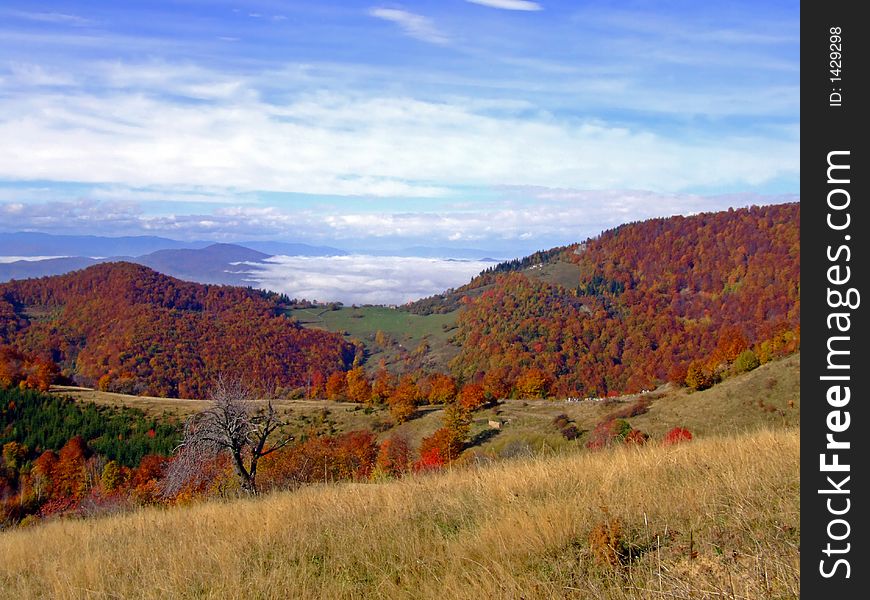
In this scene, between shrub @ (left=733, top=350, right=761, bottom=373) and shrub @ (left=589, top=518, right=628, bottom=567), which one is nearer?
shrub @ (left=589, top=518, right=628, bottom=567)

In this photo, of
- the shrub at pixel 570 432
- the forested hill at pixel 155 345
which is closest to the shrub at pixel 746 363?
the shrub at pixel 570 432

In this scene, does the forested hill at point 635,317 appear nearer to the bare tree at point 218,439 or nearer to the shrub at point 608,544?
the bare tree at point 218,439

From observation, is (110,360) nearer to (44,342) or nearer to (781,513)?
(44,342)

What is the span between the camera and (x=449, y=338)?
581 ft

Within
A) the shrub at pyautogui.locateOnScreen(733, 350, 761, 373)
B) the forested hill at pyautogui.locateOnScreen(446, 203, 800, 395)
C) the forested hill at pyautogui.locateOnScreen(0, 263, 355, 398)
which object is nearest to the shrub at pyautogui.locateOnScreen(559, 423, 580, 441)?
the shrub at pyautogui.locateOnScreen(733, 350, 761, 373)

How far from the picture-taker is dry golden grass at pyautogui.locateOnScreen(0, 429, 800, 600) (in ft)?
12.7

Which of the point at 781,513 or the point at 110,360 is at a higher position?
the point at 781,513

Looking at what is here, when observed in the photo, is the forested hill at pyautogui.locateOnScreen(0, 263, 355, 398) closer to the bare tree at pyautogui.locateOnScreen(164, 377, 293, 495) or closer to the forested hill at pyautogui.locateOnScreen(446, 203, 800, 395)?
the forested hill at pyautogui.locateOnScreen(446, 203, 800, 395)

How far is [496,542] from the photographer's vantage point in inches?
185

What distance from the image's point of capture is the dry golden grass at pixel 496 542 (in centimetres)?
386

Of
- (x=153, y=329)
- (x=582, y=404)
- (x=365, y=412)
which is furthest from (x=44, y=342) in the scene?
(x=582, y=404)

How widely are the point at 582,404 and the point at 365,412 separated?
27.4 meters

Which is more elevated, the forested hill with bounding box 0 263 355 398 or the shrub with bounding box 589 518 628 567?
the shrub with bounding box 589 518 628 567
